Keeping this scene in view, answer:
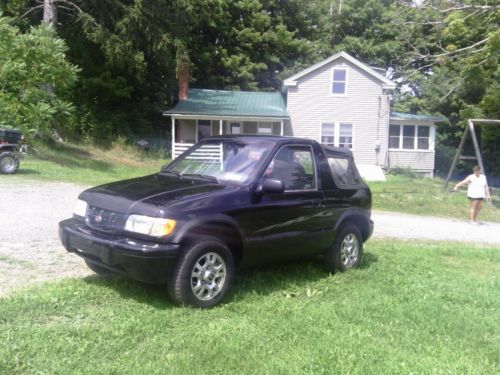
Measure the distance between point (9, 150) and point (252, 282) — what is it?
12.3 m

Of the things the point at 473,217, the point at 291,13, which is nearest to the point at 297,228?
the point at 473,217

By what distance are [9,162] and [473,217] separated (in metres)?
13.8

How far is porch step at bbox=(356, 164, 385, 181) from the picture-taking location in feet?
82.2

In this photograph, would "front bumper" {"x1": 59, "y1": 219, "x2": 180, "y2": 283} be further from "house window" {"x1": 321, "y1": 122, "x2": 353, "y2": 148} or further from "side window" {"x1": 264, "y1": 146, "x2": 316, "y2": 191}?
"house window" {"x1": 321, "y1": 122, "x2": 353, "y2": 148}

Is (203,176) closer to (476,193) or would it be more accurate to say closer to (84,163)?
(476,193)

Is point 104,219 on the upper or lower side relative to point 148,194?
lower

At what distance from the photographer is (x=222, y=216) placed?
4918mm

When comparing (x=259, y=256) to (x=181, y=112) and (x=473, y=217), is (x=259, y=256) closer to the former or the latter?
(x=473, y=217)

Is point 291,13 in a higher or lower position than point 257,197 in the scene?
higher

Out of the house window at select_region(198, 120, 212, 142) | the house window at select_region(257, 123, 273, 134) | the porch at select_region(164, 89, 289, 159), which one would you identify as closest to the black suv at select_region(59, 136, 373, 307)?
the porch at select_region(164, 89, 289, 159)

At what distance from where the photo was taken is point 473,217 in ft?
46.0

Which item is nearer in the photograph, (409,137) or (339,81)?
(339,81)

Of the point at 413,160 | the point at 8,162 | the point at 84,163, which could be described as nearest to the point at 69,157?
the point at 84,163

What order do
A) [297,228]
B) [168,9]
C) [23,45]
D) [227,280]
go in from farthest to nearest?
[168,9], [23,45], [297,228], [227,280]
